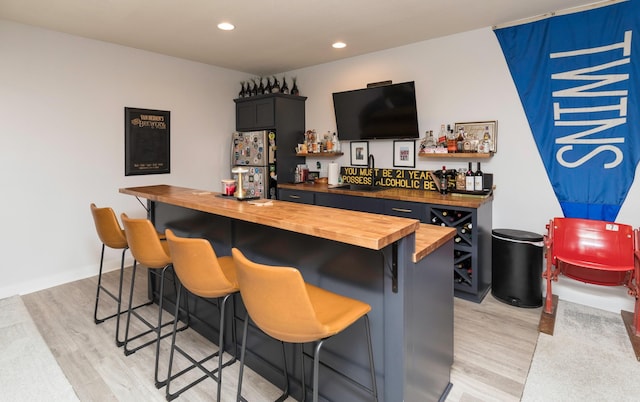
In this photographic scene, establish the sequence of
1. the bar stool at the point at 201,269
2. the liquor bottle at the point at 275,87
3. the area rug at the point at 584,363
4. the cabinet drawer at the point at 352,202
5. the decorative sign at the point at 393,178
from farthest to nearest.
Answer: the liquor bottle at the point at 275,87, the decorative sign at the point at 393,178, the cabinet drawer at the point at 352,202, the area rug at the point at 584,363, the bar stool at the point at 201,269

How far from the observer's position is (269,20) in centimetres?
325

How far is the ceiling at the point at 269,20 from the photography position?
293cm

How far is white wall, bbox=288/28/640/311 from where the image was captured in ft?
10.7

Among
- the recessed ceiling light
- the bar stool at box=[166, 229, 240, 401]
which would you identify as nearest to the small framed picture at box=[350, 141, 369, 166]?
the recessed ceiling light

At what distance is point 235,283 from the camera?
1818 mm

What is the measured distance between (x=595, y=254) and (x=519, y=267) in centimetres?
57

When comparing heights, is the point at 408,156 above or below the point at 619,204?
above

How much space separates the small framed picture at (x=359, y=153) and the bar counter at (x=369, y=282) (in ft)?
8.28

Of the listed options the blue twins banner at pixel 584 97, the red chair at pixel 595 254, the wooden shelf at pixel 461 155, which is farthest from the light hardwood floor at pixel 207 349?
the wooden shelf at pixel 461 155

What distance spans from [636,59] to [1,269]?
5972 millimetres

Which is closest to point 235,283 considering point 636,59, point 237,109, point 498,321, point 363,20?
point 498,321

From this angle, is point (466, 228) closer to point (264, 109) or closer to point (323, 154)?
point (323, 154)

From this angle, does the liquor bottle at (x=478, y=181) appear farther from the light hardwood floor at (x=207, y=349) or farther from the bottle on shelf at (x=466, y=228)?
the light hardwood floor at (x=207, y=349)

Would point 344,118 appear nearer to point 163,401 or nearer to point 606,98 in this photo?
point 606,98
